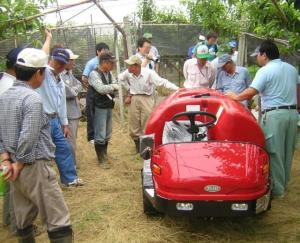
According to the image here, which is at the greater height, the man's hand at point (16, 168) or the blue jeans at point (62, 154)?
the man's hand at point (16, 168)

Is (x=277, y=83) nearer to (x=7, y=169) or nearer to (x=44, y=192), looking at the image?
(x=44, y=192)

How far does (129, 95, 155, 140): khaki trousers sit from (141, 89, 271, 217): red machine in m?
2.65

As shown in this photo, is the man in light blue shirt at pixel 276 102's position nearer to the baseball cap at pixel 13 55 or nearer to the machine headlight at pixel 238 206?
the machine headlight at pixel 238 206

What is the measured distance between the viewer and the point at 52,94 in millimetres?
5629

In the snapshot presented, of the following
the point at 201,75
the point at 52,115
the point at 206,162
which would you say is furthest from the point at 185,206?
the point at 201,75

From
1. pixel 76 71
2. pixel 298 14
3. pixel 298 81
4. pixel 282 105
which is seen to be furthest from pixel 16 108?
pixel 76 71

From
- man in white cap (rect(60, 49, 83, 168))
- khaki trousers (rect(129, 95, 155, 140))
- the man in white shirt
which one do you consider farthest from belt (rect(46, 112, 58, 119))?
khaki trousers (rect(129, 95, 155, 140))

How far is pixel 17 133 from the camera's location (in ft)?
11.7

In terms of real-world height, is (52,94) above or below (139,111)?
above

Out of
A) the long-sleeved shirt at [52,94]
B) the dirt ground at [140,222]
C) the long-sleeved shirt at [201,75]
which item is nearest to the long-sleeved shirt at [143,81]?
the long-sleeved shirt at [201,75]

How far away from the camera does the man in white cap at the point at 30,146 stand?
137 inches

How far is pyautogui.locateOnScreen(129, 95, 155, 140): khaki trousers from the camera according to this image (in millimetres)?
8031

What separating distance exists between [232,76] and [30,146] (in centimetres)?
443

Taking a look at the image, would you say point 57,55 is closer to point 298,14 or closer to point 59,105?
point 59,105
